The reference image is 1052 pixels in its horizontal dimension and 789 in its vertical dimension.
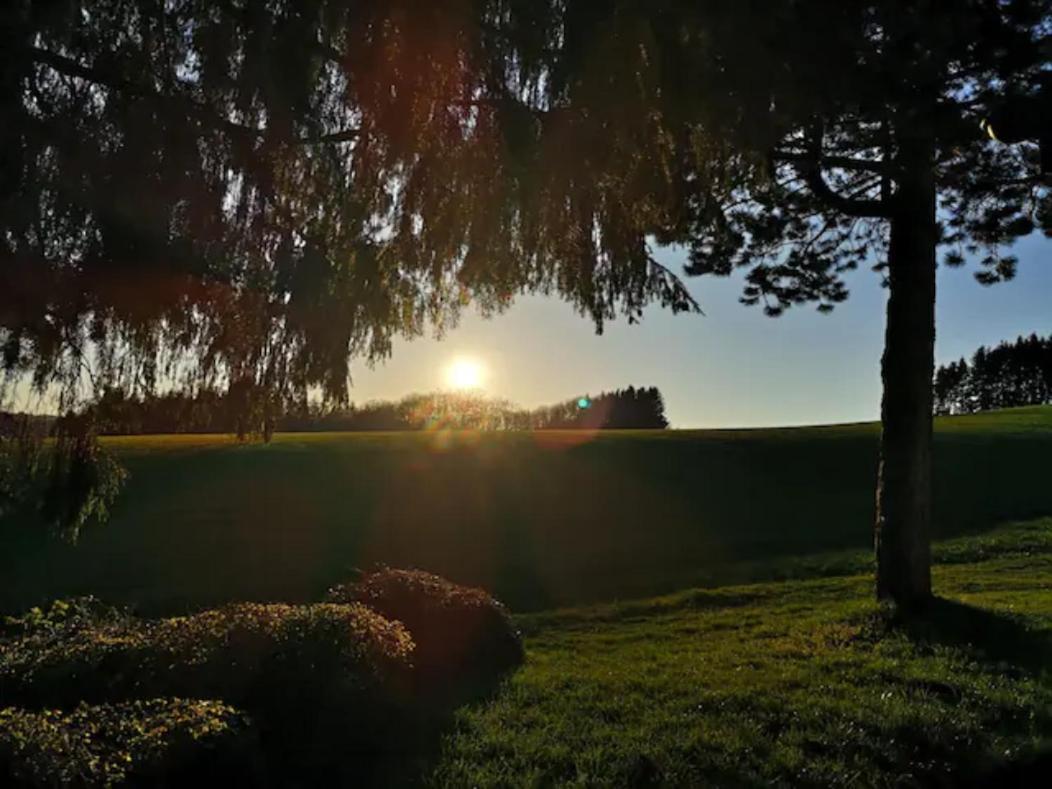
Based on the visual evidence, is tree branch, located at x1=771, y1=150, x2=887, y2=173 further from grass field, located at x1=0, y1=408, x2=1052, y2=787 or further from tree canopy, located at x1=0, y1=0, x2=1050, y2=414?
grass field, located at x1=0, y1=408, x2=1052, y2=787

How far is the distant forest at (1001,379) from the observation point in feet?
291

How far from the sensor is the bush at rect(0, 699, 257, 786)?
3.46 meters

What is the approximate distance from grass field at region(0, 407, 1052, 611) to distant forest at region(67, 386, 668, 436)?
265cm

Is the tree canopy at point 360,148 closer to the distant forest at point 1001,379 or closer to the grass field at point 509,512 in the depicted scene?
the grass field at point 509,512

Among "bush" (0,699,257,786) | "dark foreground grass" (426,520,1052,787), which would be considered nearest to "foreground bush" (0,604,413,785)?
"bush" (0,699,257,786)

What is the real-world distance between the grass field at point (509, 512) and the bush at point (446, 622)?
6.11 metres

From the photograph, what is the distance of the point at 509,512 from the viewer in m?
24.6

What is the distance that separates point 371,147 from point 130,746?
3.14 m

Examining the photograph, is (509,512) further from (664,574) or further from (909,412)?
(909,412)

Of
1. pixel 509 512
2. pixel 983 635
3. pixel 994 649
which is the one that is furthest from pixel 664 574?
pixel 994 649

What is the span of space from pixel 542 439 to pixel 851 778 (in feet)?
102

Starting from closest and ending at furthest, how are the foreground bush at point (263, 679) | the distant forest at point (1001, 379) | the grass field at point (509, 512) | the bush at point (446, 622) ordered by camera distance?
1. the foreground bush at point (263, 679)
2. the bush at point (446, 622)
3. the grass field at point (509, 512)
4. the distant forest at point (1001, 379)

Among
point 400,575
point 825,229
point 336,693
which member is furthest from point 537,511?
point 336,693

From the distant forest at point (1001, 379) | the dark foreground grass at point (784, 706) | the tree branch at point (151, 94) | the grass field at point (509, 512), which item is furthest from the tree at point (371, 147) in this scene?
the distant forest at point (1001, 379)
